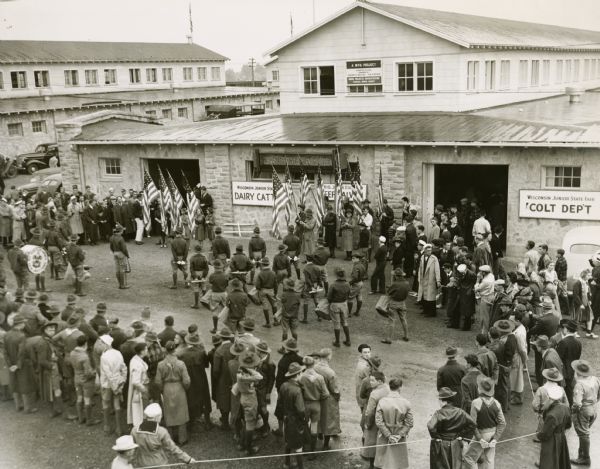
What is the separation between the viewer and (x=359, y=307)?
16719mm

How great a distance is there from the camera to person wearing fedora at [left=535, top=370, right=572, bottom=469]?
9672 millimetres

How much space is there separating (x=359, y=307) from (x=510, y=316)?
4582 mm

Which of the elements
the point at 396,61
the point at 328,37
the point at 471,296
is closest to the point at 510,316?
the point at 471,296

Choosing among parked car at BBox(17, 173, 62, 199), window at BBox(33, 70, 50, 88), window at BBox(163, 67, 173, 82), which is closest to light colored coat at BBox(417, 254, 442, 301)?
parked car at BBox(17, 173, 62, 199)

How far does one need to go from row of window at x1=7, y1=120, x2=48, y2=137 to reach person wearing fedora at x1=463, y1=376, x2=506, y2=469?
3873 cm

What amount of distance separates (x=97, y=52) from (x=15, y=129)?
13.9 metres

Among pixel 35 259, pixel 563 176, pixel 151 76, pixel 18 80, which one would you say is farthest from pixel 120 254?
pixel 151 76

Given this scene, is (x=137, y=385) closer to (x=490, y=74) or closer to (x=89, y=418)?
(x=89, y=418)

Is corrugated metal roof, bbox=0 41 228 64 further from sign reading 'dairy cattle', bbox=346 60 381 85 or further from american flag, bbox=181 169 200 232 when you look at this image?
american flag, bbox=181 169 200 232

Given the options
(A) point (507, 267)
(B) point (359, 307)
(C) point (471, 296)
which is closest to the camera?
(C) point (471, 296)

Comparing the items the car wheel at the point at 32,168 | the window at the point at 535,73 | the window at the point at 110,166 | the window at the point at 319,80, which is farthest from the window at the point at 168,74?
the window at the point at 535,73

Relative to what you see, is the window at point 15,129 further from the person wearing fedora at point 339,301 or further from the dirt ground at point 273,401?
the person wearing fedora at point 339,301

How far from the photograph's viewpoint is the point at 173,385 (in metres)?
11.1

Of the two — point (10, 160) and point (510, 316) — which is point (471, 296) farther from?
point (10, 160)
